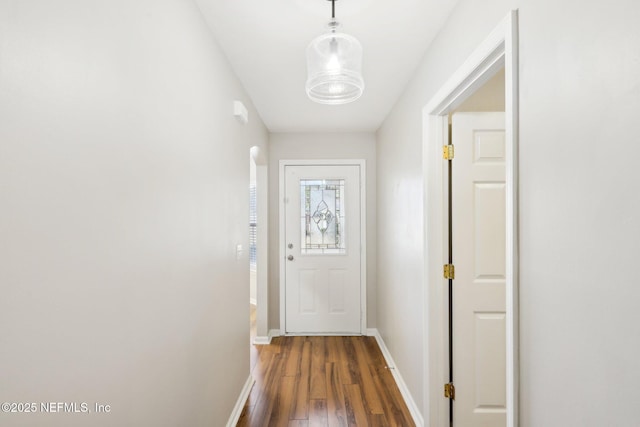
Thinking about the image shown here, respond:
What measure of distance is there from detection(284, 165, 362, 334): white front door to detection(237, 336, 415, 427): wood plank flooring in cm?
33

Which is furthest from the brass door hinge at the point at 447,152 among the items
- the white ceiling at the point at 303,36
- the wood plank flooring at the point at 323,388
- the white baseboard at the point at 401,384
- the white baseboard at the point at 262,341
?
the white baseboard at the point at 262,341

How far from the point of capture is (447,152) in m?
2.10

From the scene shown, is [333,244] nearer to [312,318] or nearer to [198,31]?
[312,318]

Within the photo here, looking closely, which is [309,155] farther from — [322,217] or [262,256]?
[262,256]

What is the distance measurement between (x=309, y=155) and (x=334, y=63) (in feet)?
8.51

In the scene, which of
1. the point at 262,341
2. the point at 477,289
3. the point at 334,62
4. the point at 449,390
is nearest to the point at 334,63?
the point at 334,62

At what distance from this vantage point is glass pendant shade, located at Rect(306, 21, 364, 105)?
1448 mm

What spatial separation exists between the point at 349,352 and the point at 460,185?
226 cm

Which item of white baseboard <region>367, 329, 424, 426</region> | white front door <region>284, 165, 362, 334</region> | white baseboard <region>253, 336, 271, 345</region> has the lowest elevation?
white baseboard <region>253, 336, 271, 345</region>

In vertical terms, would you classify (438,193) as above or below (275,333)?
above

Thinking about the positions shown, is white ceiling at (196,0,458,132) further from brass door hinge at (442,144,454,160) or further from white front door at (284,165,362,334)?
white front door at (284,165,362,334)

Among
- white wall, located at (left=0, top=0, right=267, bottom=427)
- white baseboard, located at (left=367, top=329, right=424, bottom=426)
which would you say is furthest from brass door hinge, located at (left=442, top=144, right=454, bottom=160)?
white baseboard, located at (left=367, top=329, right=424, bottom=426)

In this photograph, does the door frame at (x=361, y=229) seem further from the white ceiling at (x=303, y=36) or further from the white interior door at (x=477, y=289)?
the white interior door at (x=477, y=289)

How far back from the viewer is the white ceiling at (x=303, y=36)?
1652 mm
